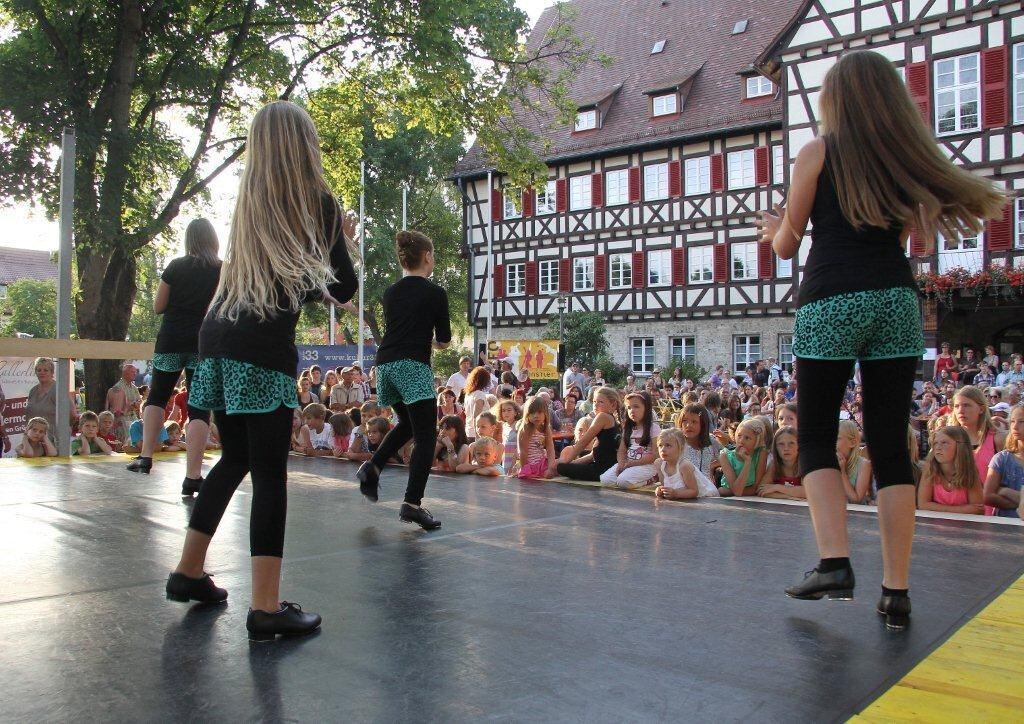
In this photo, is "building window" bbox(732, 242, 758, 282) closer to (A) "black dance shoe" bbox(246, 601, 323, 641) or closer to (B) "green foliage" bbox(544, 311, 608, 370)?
(B) "green foliage" bbox(544, 311, 608, 370)

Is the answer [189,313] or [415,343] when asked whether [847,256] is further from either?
[189,313]

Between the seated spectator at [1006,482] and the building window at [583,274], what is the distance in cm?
2634

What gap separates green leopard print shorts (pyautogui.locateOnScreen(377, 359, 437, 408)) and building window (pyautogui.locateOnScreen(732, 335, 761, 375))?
2474 cm

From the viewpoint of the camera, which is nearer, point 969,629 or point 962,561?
point 969,629

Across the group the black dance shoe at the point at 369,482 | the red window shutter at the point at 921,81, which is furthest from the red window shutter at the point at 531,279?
the black dance shoe at the point at 369,482

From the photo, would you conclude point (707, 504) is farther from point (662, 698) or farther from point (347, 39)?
point (347, 39)

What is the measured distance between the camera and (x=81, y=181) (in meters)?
12.9

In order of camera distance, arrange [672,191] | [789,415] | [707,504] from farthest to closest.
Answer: [672,191]
[789,415]
[707,504]

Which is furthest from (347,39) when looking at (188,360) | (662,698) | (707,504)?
(662,698)

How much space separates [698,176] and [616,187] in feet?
10.2

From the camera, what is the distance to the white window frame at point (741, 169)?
92.6ft

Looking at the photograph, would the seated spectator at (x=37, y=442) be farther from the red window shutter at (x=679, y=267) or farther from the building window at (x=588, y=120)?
the building window at (x=588, y=120)

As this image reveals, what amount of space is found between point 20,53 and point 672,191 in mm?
21174

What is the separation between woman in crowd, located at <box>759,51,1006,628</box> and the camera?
271cm
